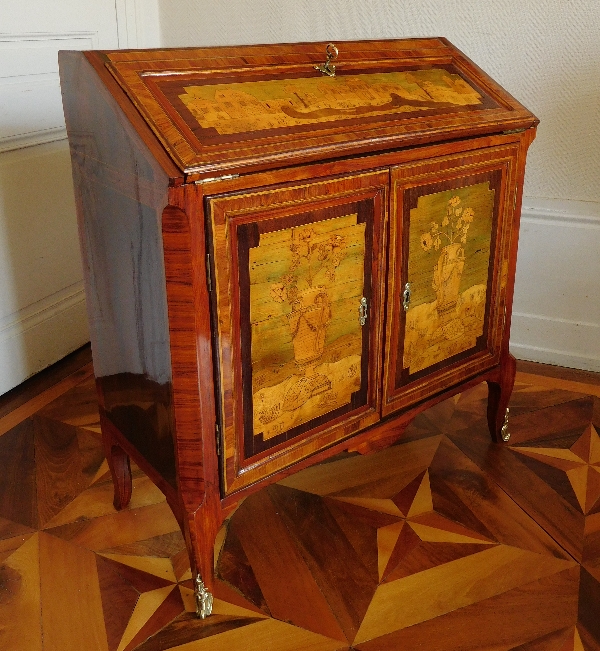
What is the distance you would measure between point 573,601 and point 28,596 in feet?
3.20

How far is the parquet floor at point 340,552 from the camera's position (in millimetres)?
1221

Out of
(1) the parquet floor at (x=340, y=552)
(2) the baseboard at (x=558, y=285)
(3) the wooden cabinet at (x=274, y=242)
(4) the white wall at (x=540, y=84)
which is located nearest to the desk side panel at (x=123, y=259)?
(3) the wooden cabinet at (x=274, y=242)

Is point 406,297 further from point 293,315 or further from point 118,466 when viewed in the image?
point 118,466

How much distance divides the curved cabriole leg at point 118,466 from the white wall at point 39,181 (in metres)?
0.66

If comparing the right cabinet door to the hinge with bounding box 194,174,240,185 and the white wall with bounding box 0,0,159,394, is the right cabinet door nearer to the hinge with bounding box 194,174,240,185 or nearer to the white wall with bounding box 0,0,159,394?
the hinge with bounding box 194,174,240,185

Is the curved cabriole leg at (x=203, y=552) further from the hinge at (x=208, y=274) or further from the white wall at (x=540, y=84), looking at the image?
the white wall at (x=540, y=84)

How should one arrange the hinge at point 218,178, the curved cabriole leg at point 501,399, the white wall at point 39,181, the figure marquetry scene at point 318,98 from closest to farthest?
the hinge at point 218,178
the figure marquetry scene at point 318,98
the curved cabriole leg at point 501,399
the white wall at point 39,181

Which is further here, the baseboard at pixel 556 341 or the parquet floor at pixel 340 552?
the baseboard at pixel 556 341

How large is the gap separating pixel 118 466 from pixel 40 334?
76cm

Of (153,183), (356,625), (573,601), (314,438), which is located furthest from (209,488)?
(573,601)

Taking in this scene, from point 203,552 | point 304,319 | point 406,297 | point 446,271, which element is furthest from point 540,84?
point 203,552

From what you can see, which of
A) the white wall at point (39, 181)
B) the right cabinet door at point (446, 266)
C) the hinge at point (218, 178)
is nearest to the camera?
the hinge at point (218, 178)

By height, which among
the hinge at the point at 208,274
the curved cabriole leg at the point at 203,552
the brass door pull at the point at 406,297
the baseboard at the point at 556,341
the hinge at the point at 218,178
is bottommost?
the baseboard at the point at 556,341

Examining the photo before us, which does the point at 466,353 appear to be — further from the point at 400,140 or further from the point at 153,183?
the point at 153,183
